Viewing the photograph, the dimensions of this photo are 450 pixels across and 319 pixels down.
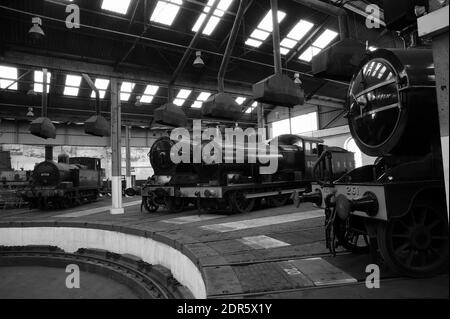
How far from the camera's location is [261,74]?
47.7 ft

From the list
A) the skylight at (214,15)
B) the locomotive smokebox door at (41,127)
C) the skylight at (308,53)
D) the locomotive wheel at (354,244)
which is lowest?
the locomotive wheel at (354,244)

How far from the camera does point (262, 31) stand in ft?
42.6

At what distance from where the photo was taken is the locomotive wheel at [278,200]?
9459 mm

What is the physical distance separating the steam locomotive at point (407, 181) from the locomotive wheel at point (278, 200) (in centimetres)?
632

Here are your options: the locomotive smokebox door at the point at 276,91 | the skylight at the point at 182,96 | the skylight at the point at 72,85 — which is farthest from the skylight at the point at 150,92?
the locomotive smokebox door at the point at 276,91

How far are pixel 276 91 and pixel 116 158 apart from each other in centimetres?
640

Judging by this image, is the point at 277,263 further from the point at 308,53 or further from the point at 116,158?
the point at 308,53

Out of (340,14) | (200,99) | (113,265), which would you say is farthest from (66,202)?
(340,14)

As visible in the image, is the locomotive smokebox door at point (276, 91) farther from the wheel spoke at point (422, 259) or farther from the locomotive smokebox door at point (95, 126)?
the locomotive smokebox door at point (95, 126)

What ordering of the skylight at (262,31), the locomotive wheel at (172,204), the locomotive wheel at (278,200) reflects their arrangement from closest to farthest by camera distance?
the locomotive wheel at (172,204), the locomotive wheel at (278,200), the skylight at (262,31)

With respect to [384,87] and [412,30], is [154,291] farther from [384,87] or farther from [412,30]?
[412,30]
